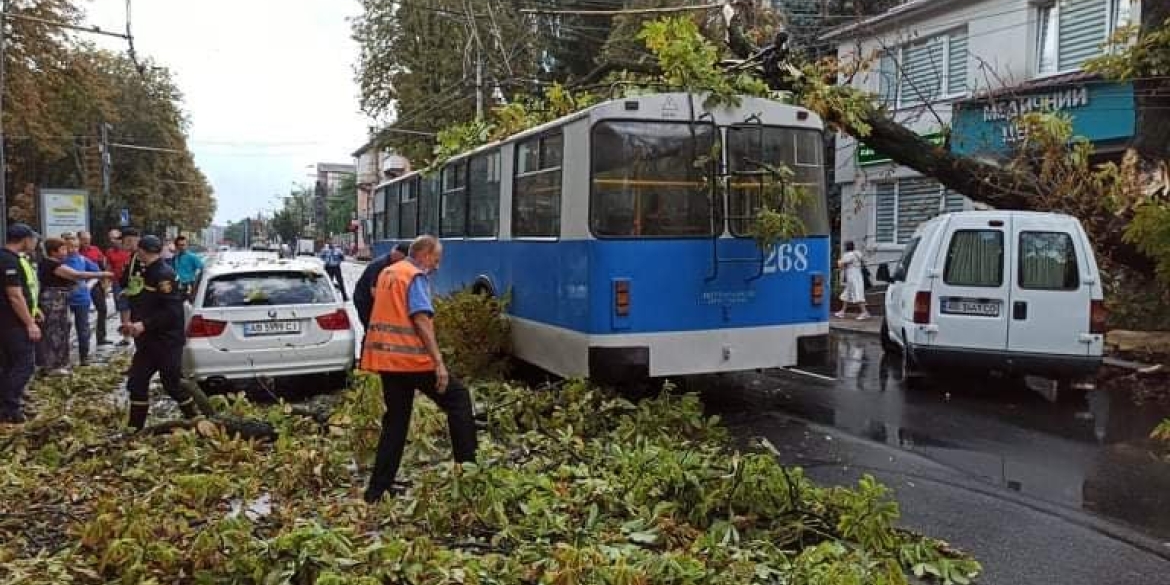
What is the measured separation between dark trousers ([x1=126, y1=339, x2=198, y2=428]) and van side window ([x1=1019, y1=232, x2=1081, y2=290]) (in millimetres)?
8348

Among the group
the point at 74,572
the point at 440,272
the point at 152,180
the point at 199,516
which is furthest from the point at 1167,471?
the point at 152,180

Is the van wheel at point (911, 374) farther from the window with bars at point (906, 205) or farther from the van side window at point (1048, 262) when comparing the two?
the window with bars at point (906, 205)

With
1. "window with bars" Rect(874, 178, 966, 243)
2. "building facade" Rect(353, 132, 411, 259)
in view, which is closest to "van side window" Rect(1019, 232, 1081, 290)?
"window with bars" Rect(874, 178, 966, 243)

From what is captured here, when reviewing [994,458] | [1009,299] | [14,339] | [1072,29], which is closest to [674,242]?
[994,458]

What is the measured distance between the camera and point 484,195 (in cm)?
1158

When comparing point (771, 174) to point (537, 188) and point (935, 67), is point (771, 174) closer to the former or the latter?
point (537, 188)

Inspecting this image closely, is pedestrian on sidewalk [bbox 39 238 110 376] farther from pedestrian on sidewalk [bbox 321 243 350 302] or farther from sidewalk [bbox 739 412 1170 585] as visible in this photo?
pedestrian on sidewalk [bbox 321 243 350 302]

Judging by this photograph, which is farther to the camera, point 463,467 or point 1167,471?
point 1167,471

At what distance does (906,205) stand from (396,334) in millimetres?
20284

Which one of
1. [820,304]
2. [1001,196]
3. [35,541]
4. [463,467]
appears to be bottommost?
[35,541]

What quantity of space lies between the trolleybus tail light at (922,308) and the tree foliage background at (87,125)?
19.1 m

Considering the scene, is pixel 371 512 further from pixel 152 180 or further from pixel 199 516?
pixel 152 180

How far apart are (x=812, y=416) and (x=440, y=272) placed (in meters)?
6.31

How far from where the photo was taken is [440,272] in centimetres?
1372
